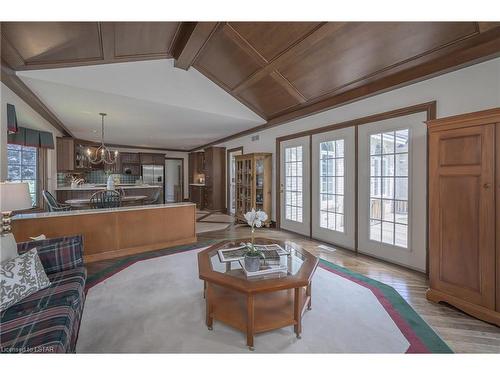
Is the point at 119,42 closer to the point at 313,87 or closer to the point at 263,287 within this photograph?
the point at 313,87

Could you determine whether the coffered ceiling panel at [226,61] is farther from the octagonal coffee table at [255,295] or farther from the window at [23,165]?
the window at [23,165]

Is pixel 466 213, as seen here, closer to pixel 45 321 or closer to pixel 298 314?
pixel 298 314

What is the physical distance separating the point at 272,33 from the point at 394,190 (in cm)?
257

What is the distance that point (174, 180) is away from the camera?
10336 mm

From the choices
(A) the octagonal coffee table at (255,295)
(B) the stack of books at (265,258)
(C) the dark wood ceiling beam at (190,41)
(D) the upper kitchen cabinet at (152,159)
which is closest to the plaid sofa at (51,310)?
(A) the octagonal coffee table at (255,295)

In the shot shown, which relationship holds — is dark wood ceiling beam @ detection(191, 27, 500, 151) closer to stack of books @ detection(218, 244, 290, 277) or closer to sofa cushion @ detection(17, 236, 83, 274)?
stack of books @ detection(218, 244, 290, 277)

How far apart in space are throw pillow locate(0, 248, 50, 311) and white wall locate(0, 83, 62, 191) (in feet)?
6.83

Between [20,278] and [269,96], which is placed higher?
[269,96]

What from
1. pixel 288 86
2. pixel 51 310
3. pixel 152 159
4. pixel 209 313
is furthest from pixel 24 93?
pixel 152 159

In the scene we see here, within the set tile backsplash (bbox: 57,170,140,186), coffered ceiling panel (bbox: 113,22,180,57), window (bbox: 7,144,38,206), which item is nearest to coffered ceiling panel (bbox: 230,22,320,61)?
coffered ceiling panel (bbox: 113,22,180,57)

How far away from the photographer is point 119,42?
305cm

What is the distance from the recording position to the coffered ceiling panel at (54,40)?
7.76 ft

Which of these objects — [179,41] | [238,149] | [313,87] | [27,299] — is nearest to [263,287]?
[27,299]

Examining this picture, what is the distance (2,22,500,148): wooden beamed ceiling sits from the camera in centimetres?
238
